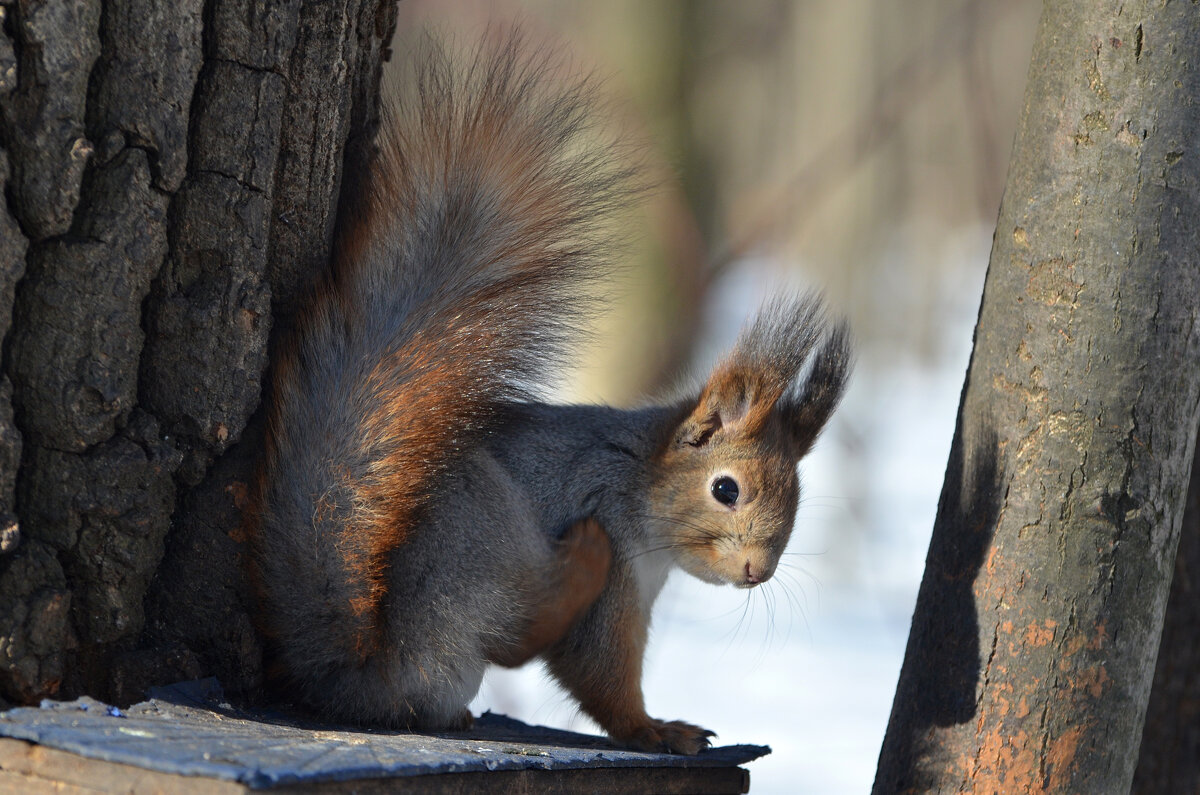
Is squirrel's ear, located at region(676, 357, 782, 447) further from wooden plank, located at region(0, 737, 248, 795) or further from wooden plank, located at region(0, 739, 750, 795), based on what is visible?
wooden plank, located at region(0, 737, 248, 795)

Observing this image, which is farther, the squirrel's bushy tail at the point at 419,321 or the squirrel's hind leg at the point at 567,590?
the squirrel's hind leg at the point at 567,590

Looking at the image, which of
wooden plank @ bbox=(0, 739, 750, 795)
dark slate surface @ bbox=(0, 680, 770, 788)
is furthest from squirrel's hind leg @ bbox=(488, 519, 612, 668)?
wooden plank @ bbox=(0, 739, 750, 795)

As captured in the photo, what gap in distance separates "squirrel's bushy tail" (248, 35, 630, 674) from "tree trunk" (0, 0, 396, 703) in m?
0.05

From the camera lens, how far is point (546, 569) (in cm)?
126

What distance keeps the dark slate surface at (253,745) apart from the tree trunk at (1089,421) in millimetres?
349

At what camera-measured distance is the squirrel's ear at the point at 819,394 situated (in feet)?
4.73

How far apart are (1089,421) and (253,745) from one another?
32.6 inches

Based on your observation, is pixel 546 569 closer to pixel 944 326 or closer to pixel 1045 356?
pixel 1045 356

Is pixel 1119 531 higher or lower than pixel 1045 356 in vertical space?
lower

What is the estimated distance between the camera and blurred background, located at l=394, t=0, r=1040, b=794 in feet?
8.95

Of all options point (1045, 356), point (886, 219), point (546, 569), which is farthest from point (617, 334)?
point (1045, 356)

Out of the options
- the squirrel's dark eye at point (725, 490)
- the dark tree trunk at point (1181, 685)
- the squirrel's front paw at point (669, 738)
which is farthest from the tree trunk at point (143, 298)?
the dark tree trunk at point (1181, 685)

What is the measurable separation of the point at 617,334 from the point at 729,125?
764mm

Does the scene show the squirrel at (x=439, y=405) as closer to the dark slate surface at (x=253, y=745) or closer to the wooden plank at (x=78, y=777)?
the dark slate surface at (x=253, y=745)
